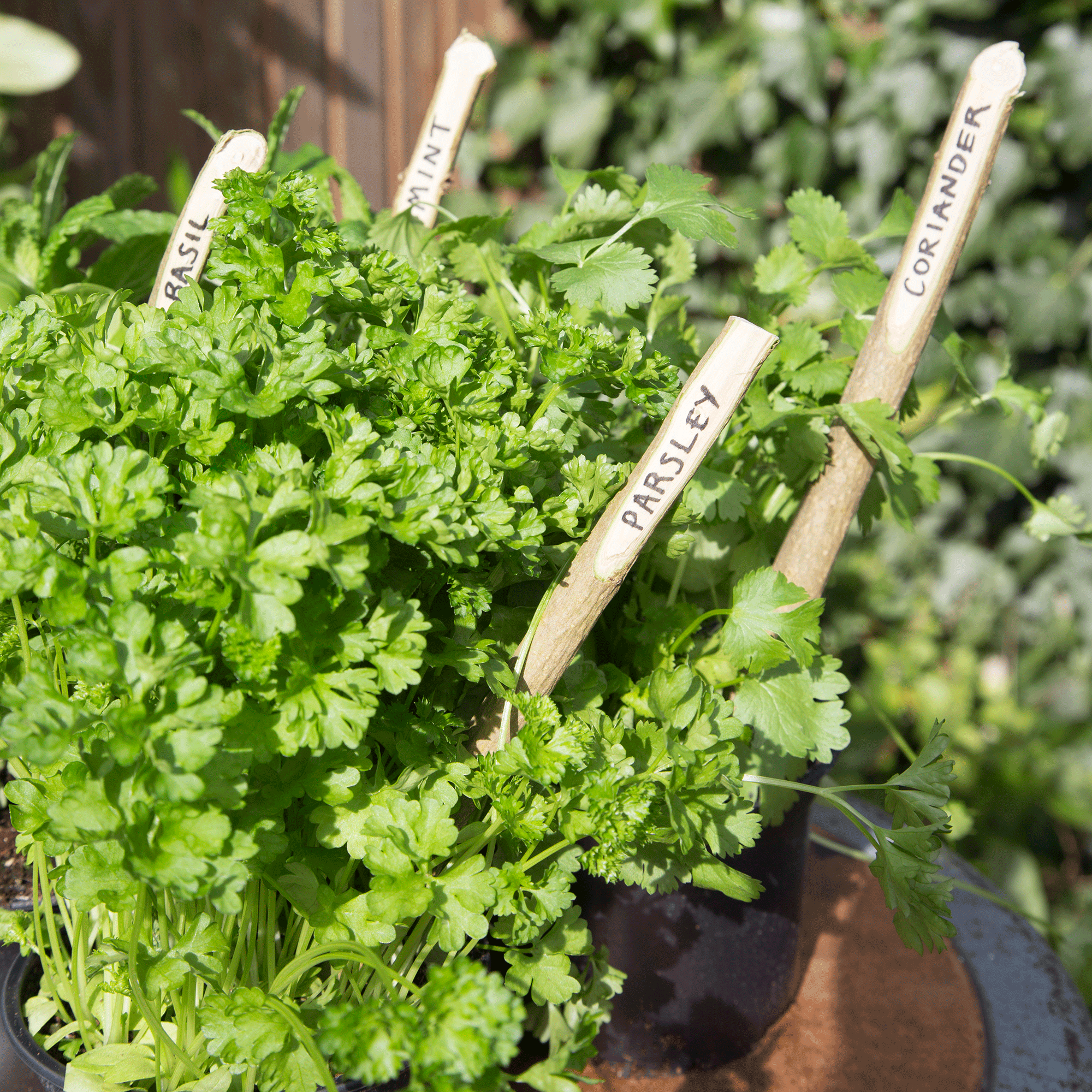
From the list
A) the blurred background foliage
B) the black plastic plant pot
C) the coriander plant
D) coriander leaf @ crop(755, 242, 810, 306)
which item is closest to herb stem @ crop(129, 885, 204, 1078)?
the coriander plant

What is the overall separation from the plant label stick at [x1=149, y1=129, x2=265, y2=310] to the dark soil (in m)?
0.44

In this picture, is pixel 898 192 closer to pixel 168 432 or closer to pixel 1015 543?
pixel 168 432

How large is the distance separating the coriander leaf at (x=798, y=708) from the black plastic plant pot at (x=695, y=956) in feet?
0.35

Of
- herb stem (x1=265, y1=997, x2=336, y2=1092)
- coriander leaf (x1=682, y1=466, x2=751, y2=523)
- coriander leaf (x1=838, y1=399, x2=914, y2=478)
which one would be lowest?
herb stem (x1=265, y1=997, x2=336, y2=1092)

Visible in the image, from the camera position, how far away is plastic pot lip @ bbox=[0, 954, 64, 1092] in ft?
1.84

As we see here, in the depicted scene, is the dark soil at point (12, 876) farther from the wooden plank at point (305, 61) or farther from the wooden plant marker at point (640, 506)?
the wooden plank at point (305, 61)

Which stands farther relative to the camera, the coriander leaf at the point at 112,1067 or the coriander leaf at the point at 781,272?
the coriander leaf at the point at 781,272

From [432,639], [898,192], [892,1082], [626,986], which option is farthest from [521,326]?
[892,1082]

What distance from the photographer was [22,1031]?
23.4 inches

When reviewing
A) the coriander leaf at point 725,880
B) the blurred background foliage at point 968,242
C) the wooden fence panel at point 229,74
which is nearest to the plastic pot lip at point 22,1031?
the coriander leaf at point 725,880

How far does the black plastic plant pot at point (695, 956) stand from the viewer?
0.76m

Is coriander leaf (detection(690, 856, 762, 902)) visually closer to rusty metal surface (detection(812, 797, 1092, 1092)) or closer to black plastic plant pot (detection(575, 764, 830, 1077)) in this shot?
black plastic plant pot (detection(575, 764, 830, 1077))

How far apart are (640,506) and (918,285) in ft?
1.05

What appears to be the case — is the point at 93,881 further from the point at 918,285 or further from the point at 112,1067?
the point at 918,285
